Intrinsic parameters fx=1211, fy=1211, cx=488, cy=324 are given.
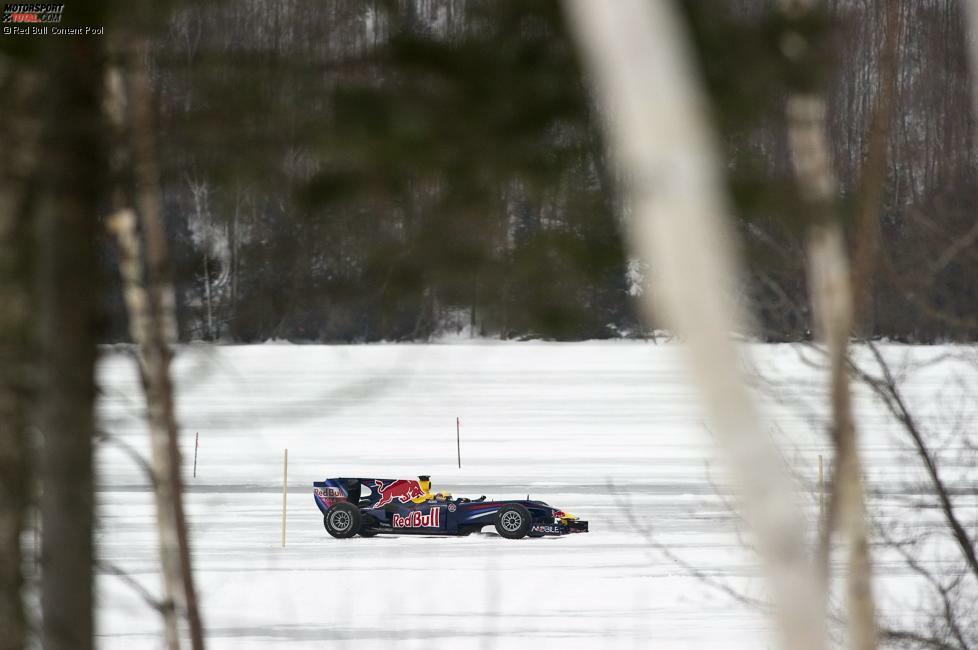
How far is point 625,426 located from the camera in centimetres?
2381

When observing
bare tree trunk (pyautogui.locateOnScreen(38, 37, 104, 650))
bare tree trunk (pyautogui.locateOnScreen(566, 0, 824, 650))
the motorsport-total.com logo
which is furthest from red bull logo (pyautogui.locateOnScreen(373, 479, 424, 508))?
bare tree trunk (pyautogui.locateOnScreen(566, 0, 824, 650))

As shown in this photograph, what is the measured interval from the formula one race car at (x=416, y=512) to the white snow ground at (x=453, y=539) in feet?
0.54

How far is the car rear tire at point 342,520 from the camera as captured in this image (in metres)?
Result: 12.4

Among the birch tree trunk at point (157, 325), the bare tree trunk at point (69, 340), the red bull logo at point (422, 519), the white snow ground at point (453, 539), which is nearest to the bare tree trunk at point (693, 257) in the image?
the white snow ground at point (453, 539)

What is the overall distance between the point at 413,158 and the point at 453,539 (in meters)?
9.59

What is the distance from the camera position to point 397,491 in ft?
40.5

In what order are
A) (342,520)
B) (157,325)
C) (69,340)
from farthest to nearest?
(342,520) → (157,325) → (69,340)

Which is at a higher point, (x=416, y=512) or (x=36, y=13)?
(x=36, y=13)

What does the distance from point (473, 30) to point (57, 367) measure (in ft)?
4.85

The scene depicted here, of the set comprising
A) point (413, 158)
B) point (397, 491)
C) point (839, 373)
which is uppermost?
point (413, 158)

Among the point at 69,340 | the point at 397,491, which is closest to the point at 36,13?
the point at 69,340

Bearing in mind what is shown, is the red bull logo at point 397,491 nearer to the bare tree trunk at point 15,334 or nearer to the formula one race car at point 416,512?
the formula one race car at point 416,512

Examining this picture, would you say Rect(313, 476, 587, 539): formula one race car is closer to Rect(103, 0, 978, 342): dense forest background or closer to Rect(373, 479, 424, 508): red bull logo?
Rect(373, 479, 424, 508): red bull logo

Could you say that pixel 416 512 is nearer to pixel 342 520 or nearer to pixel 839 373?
pixel 342 520
